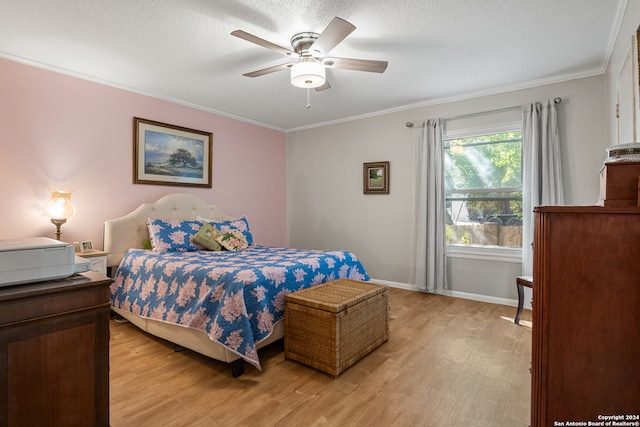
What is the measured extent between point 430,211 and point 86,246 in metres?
3.84

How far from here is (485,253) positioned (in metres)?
3.94

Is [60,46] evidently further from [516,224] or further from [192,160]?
[516,224]

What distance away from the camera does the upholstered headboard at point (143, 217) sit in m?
3.43

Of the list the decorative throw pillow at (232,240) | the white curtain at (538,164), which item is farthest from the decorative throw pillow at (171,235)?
the white curtain at (538,164)

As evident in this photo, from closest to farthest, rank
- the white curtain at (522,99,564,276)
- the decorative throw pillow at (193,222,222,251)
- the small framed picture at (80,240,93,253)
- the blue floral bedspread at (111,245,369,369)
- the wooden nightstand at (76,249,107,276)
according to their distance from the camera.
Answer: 1. the blue floral bedspread at (111,245,369,369)
2. the wooden nightstand at (76,249,107,276)
3. the small framed picture at (80,240,93,253)
4. the white curtain at (522,99,564,276)
5. the decorative throw pillow at (193,222,222,251)

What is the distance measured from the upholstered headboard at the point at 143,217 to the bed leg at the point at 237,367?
6.69 feet

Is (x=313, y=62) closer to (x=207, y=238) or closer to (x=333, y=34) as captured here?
(x=333, y=34)

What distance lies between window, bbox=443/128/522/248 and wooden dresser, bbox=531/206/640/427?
2993mm

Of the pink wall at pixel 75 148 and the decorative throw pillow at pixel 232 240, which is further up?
the pink wall at pixel 75 148

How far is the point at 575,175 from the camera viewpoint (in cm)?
339

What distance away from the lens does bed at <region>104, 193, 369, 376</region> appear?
2.20 meters

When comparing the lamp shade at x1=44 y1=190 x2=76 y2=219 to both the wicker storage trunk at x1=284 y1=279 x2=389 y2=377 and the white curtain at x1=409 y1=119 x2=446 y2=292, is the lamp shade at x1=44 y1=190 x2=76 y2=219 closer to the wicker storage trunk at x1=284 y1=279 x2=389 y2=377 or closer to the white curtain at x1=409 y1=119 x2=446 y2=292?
the wicker storage trunk at x1=284 y1=279 x2=389 y2=377

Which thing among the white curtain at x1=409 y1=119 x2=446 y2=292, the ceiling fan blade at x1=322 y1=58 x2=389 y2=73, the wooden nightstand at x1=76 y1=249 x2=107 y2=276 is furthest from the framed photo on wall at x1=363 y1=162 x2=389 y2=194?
the wooden nightstand at x1=76 y1=249 x2=107 y2=276

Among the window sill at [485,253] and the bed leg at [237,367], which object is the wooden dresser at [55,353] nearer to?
the bed leg at [237,367]
